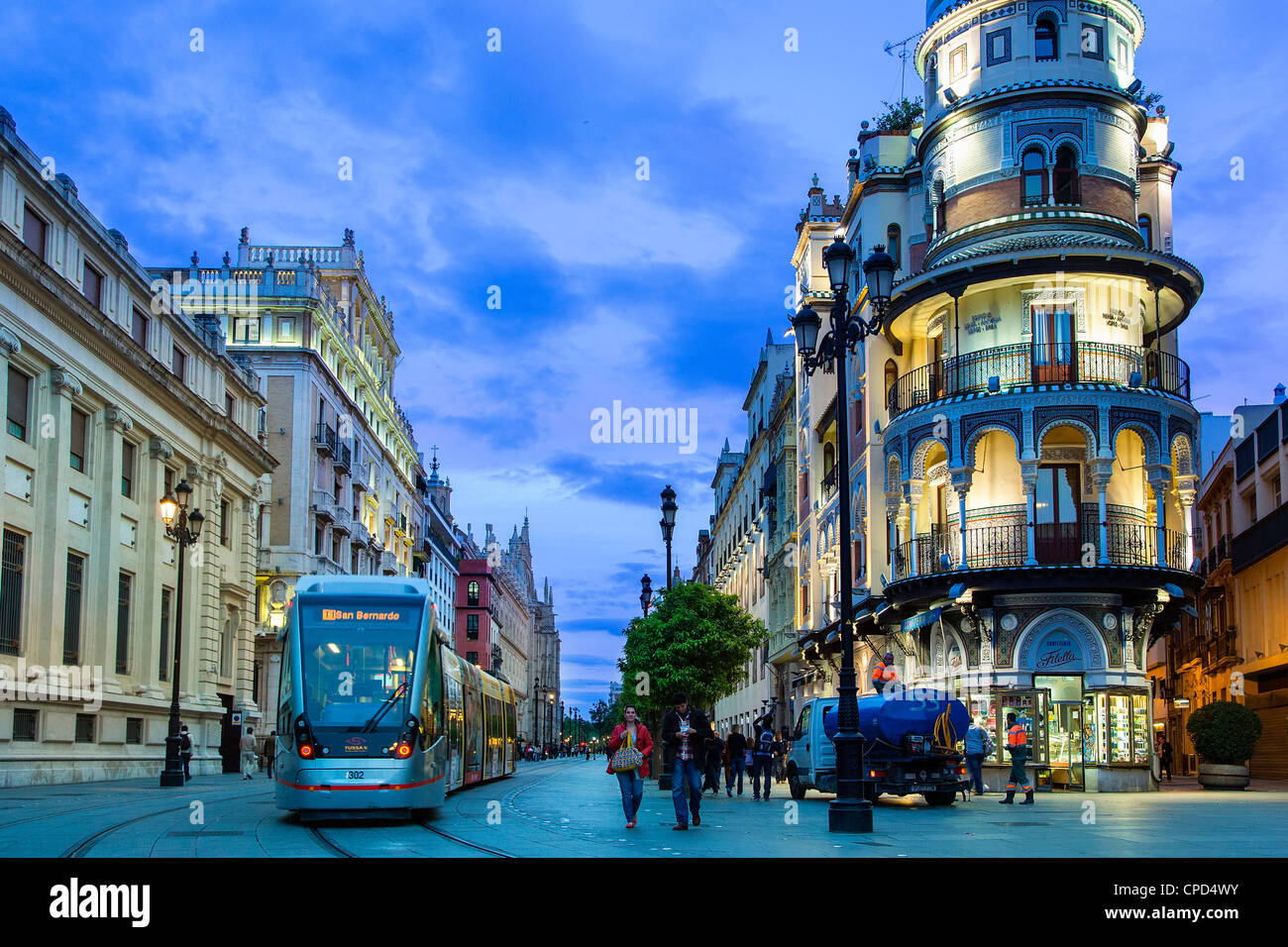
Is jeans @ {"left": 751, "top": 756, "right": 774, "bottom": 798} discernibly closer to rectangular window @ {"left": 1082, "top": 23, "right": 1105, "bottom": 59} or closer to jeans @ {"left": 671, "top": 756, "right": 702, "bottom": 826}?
jeans @ {"left": 671, "top": 756, "right": 702, "bottom": 826}

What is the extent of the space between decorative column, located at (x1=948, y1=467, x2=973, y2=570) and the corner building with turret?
0.18 feet

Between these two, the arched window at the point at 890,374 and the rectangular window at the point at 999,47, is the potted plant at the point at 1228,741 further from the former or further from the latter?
the rectangular window at the point at 999,47

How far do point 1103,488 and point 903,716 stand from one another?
30.7 ft

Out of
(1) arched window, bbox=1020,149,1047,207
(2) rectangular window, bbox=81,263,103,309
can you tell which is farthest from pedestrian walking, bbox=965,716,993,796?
(2) rectangular window, bbox=81,263,103,309

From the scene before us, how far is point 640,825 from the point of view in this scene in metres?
19.1

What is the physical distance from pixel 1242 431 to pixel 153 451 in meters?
43.9

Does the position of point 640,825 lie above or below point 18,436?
below

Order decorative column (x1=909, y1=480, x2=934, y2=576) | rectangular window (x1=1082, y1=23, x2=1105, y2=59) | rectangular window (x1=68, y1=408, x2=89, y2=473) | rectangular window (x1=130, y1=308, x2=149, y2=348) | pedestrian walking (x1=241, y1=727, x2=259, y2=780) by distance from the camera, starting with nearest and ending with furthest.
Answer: rectangular window (x1=1082, y1=23, x2=1105, y2=59) < decorative column (x1=909, y1=480, x2=934, y2=576) < rectangular window (x1=68, y1=408, x2=89, y2=473) < rectangular window (x1=130, y1=308, x2=149, y2=348) < pedestrian walking (x1=241, y1=727, x2=259, y2=780)

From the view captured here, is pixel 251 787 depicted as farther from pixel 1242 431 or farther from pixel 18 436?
pixel 1242 431

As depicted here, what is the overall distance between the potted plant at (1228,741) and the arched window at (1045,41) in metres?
17.8

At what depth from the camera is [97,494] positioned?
35.9m

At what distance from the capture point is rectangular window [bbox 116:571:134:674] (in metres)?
37.5
